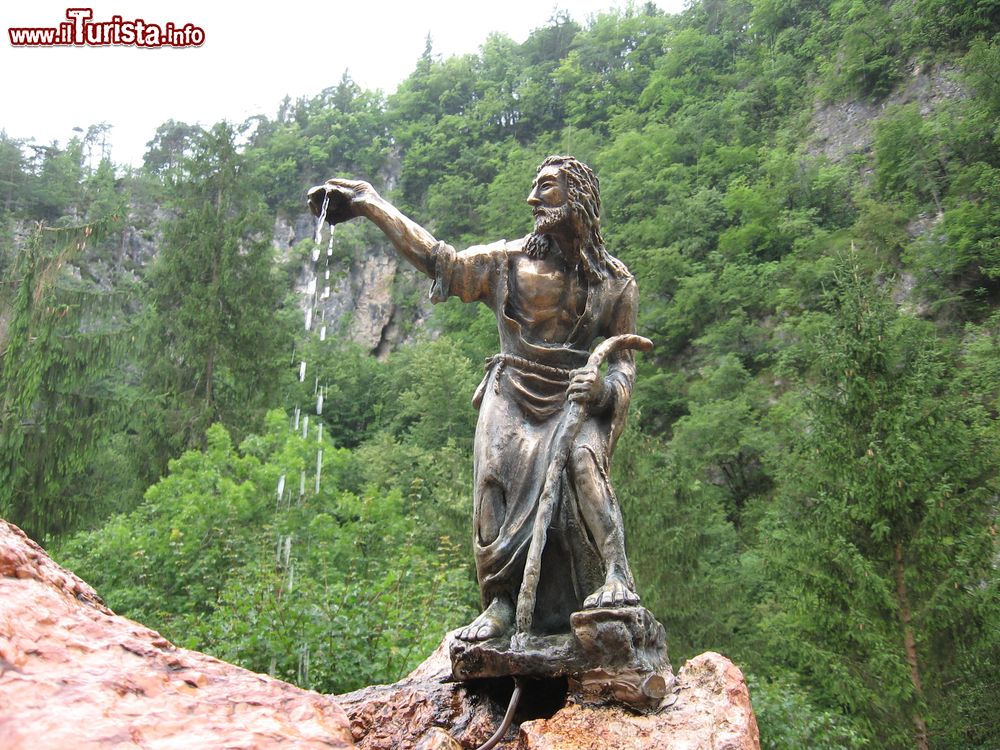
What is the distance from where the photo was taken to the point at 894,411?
30.1 ft

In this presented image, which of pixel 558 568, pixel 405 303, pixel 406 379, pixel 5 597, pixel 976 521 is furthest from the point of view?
pixel 405 303

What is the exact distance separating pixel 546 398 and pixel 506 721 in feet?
5.24

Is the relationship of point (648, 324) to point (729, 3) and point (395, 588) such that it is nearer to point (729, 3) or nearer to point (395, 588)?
point (395, 588)

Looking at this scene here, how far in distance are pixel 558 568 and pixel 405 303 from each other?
4213 cm

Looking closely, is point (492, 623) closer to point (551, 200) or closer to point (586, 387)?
point (586, 387)

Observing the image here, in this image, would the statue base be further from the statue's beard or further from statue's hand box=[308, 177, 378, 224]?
statue's hand box=[308, 177, 378, 224]

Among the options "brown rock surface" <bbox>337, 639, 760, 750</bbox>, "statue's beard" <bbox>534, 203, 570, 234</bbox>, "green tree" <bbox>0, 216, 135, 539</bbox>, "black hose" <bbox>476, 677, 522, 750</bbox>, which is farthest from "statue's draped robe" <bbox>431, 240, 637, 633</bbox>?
"green tree" <bbox>0, 216, 135, 539</bbox>

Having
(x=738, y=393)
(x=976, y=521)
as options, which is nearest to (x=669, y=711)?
(x=976, y=521)

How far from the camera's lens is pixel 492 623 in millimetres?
4055

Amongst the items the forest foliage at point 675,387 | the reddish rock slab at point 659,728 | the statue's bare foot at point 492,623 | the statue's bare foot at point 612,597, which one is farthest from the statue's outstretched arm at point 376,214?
the forest foliage at point 675,387

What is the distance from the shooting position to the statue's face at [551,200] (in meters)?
4.66

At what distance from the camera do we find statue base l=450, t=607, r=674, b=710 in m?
3.67

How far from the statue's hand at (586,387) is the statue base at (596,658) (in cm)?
106

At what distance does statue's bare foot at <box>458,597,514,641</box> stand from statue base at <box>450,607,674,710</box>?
0.06 meters
